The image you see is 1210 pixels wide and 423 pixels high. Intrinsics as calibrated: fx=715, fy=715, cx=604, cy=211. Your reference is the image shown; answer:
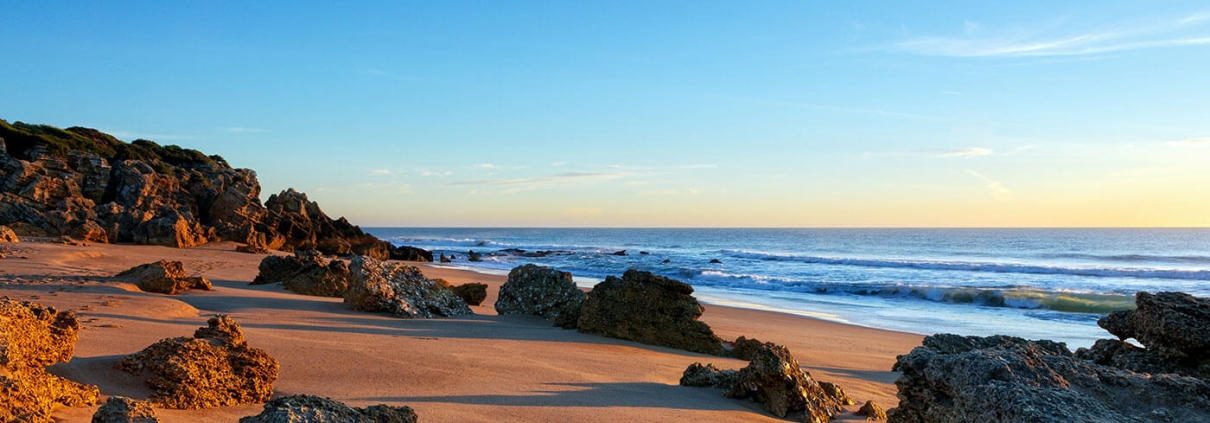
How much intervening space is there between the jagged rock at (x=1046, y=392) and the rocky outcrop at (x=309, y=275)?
9.34 meters

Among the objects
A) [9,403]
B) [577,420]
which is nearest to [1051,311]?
[577,420]

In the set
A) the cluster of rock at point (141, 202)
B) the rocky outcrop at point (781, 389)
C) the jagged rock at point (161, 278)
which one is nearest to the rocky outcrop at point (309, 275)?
the jagged rock at point (161, 278)

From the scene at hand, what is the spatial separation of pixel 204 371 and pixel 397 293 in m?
5.51

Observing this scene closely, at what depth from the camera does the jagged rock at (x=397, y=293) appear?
9.48 meters

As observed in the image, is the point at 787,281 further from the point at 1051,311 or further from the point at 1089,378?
the point at 1089,378

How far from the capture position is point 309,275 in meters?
11.5

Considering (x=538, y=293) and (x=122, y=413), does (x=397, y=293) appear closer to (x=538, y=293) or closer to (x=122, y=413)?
(x=538, y=293)

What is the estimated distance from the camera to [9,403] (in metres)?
3.04

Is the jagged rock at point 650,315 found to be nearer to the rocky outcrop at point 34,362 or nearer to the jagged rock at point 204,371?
the jagged rock at point 204,371

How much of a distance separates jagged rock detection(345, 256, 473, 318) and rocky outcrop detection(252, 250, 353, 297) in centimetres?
113

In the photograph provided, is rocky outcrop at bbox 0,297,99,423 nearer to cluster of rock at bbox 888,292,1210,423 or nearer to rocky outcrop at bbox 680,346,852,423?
cluster of rock at bbox 888,292,1210,423

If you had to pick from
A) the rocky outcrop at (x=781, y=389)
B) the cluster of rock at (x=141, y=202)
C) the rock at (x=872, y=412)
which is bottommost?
the rock at (x=872, y=412)

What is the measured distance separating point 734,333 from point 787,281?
58.1 feet

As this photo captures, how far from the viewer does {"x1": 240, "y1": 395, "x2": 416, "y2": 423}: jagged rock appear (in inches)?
115
